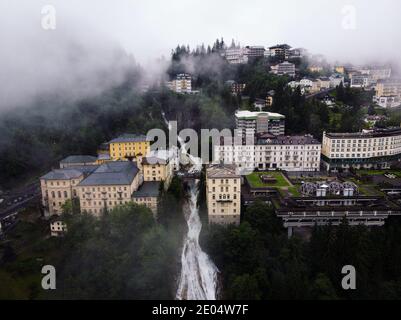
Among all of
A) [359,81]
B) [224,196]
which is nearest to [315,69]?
[359,81]

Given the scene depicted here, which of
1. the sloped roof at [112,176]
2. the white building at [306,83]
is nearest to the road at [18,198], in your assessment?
the sloped roof at [112,176]

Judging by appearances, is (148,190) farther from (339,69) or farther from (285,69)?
(339,69)

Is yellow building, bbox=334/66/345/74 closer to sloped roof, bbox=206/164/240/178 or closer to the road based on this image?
sloped roof, bbox=206/164/240/178

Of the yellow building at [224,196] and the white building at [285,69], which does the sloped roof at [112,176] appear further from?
the white building at [285,69]

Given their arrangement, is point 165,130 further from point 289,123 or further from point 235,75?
point 235,75

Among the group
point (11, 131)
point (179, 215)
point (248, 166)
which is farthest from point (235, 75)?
point (179, 215)

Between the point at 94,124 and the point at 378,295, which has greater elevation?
the point at 94,124

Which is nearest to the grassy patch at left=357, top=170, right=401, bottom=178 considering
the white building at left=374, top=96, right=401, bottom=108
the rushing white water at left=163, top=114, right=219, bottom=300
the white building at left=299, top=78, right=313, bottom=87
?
Result: the rushing white water at left=163, top=114, right=219, bottom=300
